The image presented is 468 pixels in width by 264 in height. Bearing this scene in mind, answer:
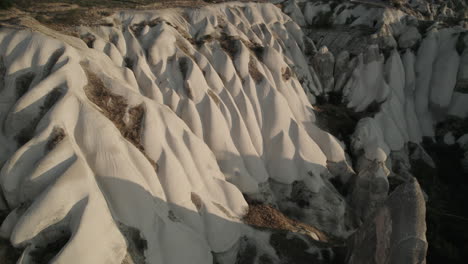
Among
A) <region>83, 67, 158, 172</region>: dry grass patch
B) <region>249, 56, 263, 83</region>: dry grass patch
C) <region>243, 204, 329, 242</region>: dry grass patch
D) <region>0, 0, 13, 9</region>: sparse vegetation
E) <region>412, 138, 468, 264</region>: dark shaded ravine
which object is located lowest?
<region>412, 138, 468, 264</region>: dark shaded ravine

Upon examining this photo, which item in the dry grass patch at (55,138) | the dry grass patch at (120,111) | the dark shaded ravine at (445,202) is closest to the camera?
the dry grass patch at (55,138)

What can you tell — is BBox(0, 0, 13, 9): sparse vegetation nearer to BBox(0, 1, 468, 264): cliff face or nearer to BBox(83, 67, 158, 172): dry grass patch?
BBox(0, 1, 468, 264): cliff face

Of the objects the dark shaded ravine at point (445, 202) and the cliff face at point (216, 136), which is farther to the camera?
the dark shaded ravine at point (445, 202)

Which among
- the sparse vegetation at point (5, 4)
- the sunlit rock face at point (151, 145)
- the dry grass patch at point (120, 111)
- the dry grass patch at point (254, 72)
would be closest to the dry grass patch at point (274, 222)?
the sunlit rock face at point (151, 145)

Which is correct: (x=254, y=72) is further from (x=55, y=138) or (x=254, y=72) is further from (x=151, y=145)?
(x=55, y=138)

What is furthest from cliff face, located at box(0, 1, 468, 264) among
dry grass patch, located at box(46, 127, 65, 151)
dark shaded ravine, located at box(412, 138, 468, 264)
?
dark shaded ravine, located at box(412, 138, 468, 264)

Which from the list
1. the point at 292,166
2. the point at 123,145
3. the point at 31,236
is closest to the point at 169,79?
the point at 123,145

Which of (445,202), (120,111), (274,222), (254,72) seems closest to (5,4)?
(120,111)

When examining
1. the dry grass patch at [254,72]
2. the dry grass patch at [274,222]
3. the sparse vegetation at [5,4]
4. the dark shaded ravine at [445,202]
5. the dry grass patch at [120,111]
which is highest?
the sparse vegetation at [5,4]

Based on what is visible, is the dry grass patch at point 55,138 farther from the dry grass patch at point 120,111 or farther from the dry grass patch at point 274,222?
the dry grass patch at point 274,222
